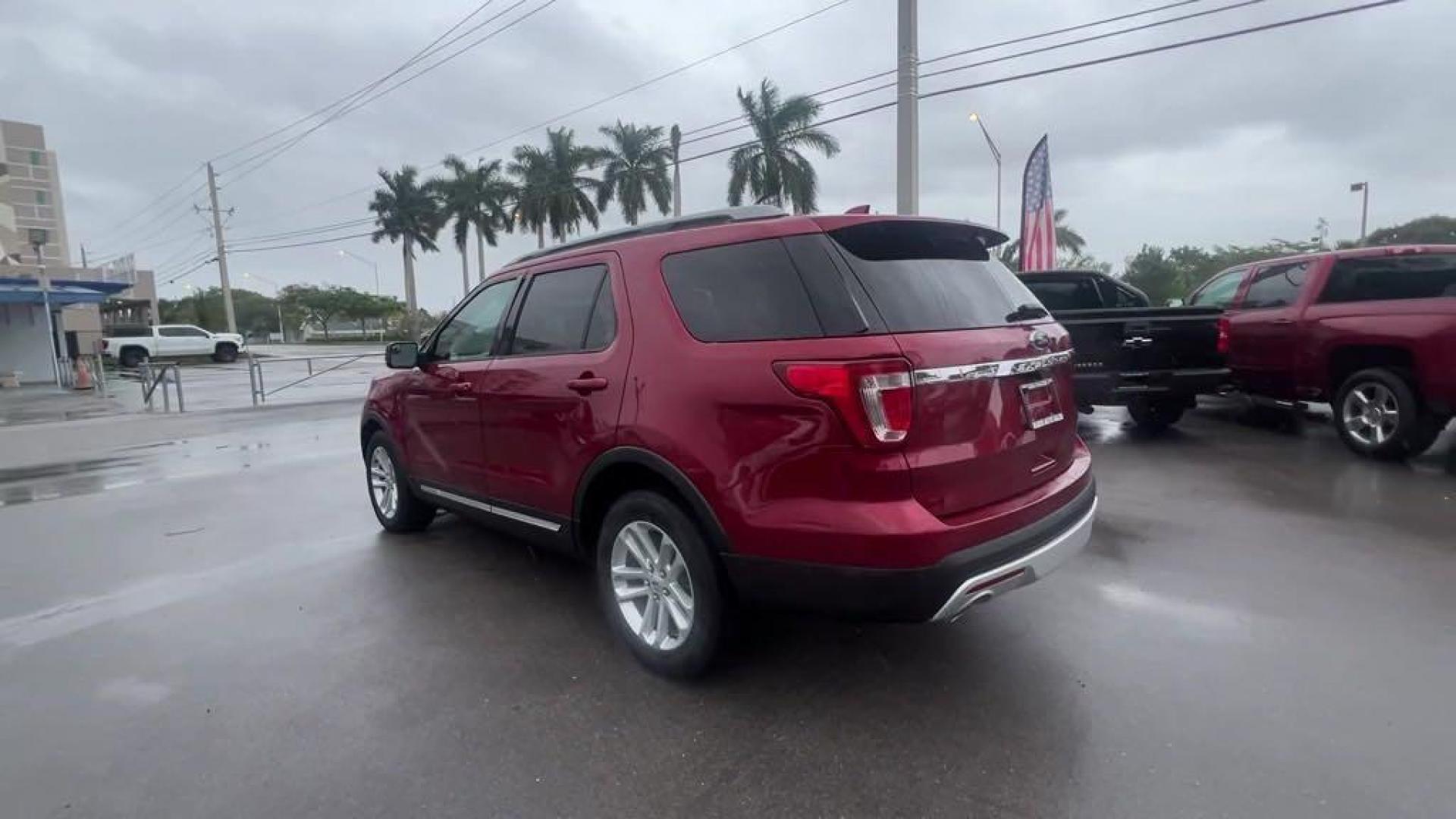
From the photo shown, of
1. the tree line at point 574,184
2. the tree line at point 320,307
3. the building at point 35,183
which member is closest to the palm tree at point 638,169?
the tree line at point 574,184

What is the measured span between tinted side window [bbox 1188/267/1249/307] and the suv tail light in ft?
25.8

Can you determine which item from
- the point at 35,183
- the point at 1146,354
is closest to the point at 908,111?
the point at 1146,354

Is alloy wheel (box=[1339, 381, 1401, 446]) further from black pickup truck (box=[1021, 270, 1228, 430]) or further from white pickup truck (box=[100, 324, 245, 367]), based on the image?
white pickup truck (box=[100, 324, 245, 367])

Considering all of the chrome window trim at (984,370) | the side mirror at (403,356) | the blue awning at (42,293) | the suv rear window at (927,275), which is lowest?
the chrome window trim at (984,370)

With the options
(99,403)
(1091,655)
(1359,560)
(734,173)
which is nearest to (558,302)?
(1091,655)

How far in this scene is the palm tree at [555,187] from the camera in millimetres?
42406

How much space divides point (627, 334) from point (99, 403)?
64.1 ft

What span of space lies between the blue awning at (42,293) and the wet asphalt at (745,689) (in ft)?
74.5

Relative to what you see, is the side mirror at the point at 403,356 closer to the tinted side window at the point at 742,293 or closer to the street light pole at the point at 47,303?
the tinted side window at the point at 742,293

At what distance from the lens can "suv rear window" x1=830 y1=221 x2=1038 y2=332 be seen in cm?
277

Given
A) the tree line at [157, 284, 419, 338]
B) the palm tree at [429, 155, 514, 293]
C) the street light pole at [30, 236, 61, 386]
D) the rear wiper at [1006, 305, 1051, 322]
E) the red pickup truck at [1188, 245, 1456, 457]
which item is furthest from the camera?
the tree line at [157, 284, 419, 338]

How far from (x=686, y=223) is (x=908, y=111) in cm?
1016

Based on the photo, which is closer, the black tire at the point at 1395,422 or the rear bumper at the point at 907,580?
A: the rear bumper at the point at 907,580

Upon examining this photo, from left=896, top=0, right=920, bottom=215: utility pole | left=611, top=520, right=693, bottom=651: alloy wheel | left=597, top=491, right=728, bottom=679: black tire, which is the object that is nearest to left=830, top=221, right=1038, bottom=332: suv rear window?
left=597, top=491, right=728, bottom=679: black tire
